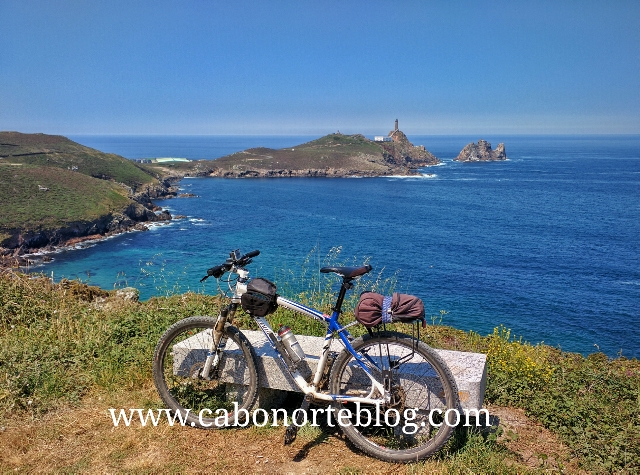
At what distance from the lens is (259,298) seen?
4.32 meters

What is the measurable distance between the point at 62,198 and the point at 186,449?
7283 cm

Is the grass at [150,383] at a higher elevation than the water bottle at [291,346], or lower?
lower

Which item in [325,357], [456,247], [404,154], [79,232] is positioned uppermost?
[404,154]

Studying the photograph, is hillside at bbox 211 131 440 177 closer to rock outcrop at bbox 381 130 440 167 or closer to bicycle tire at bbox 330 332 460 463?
rock outcrop at bbox 381 130 440 167

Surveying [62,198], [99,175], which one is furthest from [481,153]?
[62,198]

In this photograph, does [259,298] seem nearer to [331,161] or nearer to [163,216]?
[163,216]

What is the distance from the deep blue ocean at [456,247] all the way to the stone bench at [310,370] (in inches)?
180

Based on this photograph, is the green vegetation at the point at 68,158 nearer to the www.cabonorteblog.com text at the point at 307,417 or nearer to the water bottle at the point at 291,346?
the www.cabonorteblog.com text at the point at 307,417

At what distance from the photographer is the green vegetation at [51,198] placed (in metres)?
58.6

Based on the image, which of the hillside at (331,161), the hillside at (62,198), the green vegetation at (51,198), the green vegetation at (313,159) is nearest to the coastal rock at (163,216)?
the hillside at (62,198)

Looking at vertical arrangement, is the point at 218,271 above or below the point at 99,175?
below

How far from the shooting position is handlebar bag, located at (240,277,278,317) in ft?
14.1

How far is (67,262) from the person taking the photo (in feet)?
164

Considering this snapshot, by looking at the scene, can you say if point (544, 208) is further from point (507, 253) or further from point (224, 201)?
point (224, 201)
